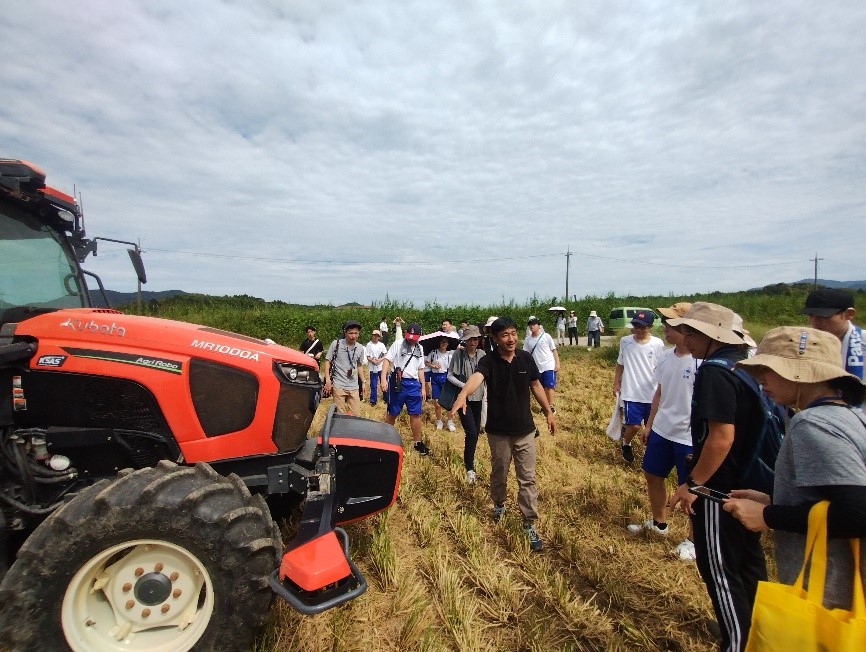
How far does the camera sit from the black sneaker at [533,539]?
3660 millimetres

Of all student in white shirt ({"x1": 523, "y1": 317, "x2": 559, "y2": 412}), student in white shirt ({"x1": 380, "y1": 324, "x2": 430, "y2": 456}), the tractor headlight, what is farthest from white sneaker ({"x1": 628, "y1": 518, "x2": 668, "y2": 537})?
student in white shirt ({"x1": 523, "y1": 317, "x2": 559, "y2": 412})

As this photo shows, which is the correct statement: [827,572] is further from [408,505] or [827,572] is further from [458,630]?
[408,505]

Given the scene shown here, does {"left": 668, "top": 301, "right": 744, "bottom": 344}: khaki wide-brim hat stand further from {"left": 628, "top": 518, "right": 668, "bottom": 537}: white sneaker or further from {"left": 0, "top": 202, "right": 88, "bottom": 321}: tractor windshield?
{"left": 0, "top": 202, "right": 88, "bottom": 321}: tractor windshield

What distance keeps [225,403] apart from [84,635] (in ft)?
4.15

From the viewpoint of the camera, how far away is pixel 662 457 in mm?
3664

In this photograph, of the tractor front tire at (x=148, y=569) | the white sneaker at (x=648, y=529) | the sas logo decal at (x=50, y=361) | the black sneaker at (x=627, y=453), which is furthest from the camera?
the black sneaker at (x=627, y=453)

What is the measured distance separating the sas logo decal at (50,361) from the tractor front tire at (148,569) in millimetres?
768

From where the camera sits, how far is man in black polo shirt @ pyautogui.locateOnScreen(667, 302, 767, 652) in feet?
7.40

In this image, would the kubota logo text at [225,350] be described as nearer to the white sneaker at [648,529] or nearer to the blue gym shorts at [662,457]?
the blue gym shorts at [662,457]

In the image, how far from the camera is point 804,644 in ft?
4.43

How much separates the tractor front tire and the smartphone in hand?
2160mm

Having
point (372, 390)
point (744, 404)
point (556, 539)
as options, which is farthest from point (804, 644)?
point (372, 390)

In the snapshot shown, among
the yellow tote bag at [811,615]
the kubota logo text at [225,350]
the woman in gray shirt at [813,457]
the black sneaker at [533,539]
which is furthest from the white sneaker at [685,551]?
the kubota logo text at [225,350]

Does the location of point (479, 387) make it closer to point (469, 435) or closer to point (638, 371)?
point (469, 435)
